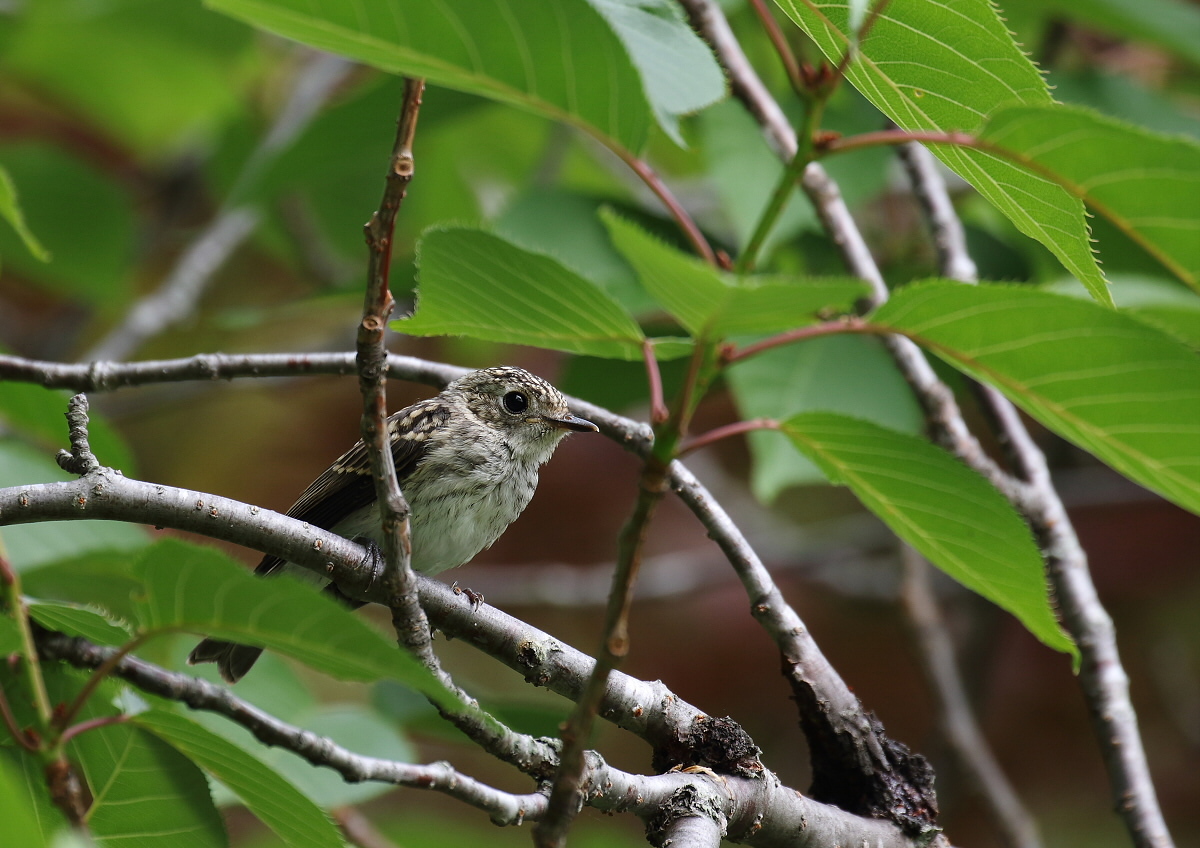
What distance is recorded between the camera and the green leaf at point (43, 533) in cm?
331

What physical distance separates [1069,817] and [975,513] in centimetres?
711

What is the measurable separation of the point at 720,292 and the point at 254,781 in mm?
1192

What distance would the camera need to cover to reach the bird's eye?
428 cm

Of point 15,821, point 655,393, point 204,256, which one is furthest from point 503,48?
point 204,256

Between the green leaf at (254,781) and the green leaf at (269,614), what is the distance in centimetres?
32

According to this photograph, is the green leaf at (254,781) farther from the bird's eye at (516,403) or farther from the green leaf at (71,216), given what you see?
the green leaf at (71,216)

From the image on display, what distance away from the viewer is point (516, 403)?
429cm

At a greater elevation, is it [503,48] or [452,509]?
[452,509]

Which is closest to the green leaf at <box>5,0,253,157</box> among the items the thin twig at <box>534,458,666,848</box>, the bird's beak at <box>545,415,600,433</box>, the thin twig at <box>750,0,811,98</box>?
the bird's beak at <box>545,415,600,433</box>

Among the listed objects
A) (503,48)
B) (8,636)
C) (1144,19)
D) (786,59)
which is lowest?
(8,636)

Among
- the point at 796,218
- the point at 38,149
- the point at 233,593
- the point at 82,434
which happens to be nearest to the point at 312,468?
the point at 38,149

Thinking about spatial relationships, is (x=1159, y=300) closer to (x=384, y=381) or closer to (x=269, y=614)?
(x=384, y=381)

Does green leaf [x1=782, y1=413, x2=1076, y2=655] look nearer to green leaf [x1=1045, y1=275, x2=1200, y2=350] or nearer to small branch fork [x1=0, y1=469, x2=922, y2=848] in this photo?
small branch fork [x1=0, y1=469, x2=922, y2=848]

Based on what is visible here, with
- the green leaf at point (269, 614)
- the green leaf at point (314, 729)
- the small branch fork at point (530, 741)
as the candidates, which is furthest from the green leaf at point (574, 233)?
the green leaf at point (269, 614)
